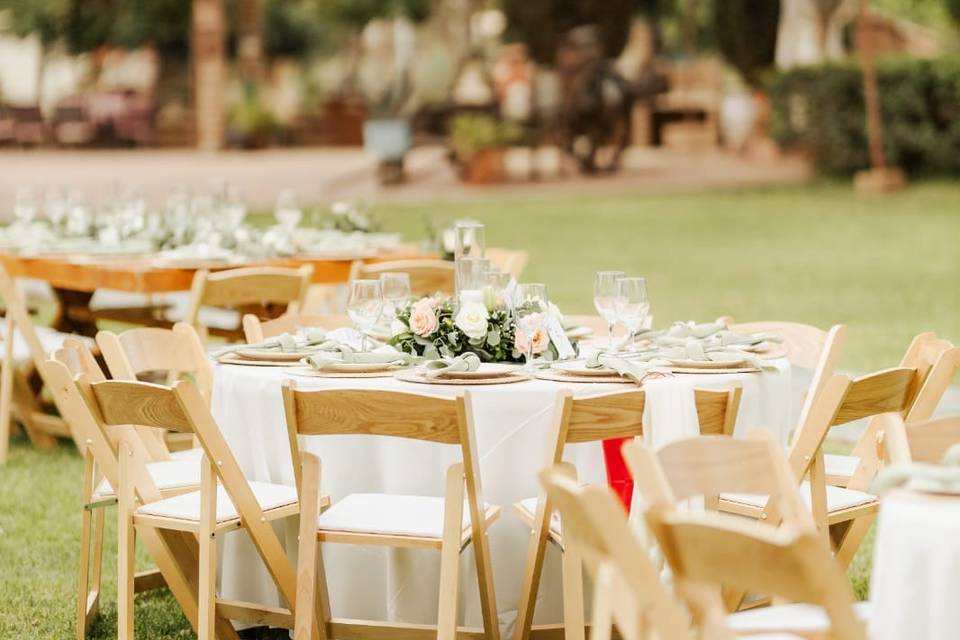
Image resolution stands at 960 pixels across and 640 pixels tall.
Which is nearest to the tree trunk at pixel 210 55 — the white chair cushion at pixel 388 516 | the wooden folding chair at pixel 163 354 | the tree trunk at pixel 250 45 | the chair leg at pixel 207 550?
the tree trunk at pixel 250 45

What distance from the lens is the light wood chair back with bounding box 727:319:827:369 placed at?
5734 mm

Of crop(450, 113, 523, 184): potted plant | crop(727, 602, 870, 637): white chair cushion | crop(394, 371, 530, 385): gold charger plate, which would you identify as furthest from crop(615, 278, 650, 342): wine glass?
crop(450, 113, 523, 184): potted plant

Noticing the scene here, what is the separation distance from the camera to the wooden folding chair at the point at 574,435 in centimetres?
426

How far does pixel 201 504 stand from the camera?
4559mm

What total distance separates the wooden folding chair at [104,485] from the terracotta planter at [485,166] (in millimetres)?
18660

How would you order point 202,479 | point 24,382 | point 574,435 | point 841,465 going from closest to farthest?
point 574,435 → point 202,479 → point 841,465 → point 24,382

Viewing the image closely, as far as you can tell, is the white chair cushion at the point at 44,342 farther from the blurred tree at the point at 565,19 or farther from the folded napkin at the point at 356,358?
the blurred tree at the point at 565,19

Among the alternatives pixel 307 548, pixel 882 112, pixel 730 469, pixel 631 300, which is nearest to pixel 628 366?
pixel 631 300

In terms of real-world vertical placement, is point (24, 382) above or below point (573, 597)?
below

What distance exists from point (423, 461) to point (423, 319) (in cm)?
45

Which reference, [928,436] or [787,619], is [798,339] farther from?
[787,619]

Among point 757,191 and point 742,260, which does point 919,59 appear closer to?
point 757,191

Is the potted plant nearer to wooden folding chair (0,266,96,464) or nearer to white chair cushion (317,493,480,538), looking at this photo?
wooden folding chair (0,266,96,464)

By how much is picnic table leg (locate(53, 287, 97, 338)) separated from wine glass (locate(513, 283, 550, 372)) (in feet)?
14.9
